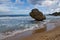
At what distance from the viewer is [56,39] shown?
217 inches

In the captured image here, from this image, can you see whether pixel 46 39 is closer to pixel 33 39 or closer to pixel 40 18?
pixel 33 39

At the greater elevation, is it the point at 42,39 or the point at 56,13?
the point at 42,39

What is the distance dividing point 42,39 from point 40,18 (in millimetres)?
14144

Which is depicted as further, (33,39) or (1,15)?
(1,15)

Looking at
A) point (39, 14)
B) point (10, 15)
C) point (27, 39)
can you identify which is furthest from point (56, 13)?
point (27, 39)

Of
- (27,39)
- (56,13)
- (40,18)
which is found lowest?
(56,13)

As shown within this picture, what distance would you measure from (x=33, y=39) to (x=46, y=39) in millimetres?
546

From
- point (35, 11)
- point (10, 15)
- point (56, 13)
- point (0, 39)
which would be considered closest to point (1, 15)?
point (10, 15)

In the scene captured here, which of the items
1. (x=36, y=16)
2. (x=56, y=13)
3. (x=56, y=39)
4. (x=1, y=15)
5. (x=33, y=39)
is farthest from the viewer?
(x=56, y=13)

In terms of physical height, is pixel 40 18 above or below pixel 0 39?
below

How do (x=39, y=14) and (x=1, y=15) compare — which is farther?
(x=1, y=15)

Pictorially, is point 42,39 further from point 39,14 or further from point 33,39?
point 39,14

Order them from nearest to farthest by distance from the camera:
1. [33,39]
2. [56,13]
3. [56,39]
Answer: [56,39] → [33,39] → [56,13]

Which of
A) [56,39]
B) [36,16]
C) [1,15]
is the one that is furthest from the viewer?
[1,15]
